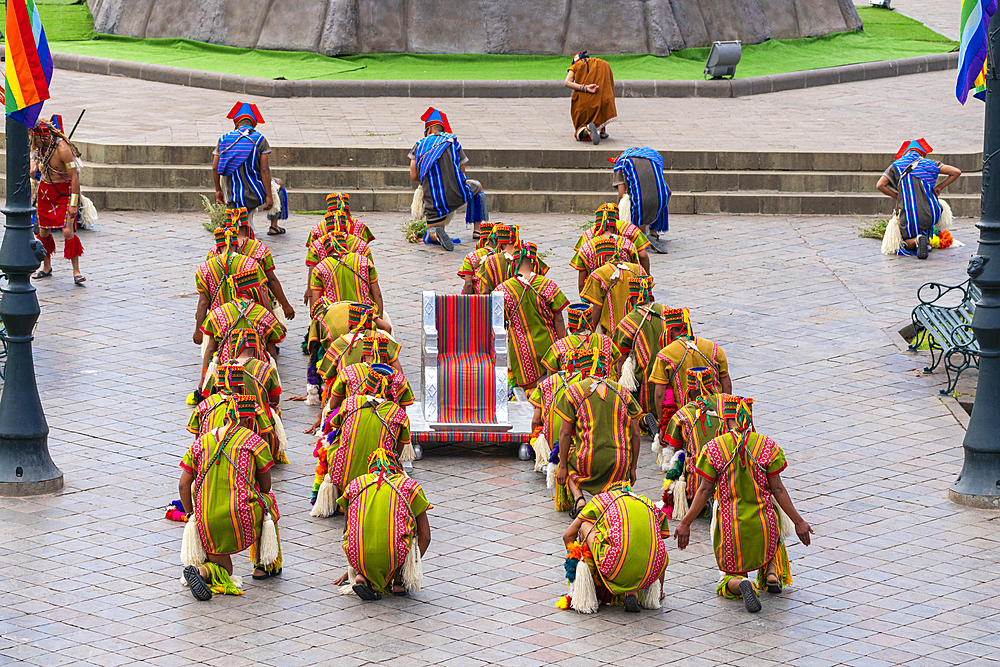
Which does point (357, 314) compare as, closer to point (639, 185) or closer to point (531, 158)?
point (639, 185)

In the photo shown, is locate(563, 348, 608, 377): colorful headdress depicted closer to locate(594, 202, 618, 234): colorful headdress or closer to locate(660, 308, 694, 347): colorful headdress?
locate(660, 308, 694, 347): colorful headdress

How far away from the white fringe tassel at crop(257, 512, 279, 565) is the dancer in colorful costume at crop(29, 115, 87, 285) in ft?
24.4

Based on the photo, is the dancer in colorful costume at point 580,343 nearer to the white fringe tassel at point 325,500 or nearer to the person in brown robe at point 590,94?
the white fringe tassel at point 325,500

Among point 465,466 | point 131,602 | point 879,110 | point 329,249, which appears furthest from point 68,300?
point 879,110

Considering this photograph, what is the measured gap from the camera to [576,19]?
25.5 m

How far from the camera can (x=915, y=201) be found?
54.2ft

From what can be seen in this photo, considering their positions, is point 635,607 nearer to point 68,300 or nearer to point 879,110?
point 68,300

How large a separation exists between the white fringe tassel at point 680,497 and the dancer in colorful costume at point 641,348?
1253mm

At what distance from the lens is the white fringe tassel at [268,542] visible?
8516mm

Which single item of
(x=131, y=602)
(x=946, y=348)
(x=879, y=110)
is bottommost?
(x=131, y=602)

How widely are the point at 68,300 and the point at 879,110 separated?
14250 millimetres

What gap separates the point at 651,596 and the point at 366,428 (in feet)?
7.14

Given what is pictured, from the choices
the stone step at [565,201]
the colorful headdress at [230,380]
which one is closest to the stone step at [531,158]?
the stone step at [565,201]

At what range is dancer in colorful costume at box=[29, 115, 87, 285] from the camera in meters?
15.0
